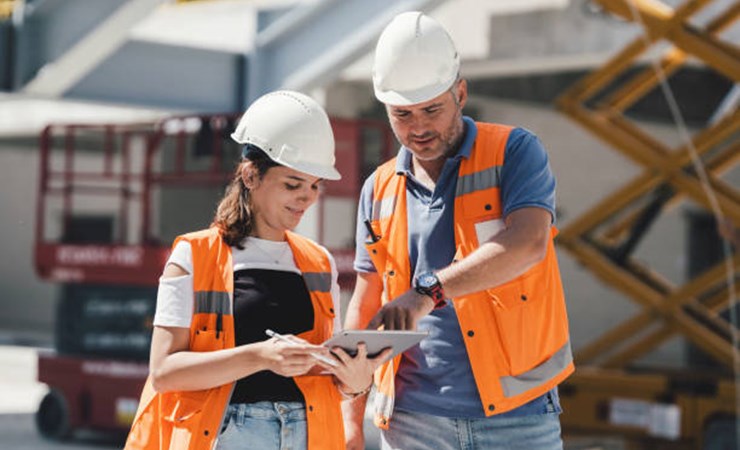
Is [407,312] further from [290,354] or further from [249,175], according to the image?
[249,175]

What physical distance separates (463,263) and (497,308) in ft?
0.64

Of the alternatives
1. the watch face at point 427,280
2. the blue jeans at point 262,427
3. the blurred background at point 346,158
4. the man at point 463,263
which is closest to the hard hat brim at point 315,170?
the man at point 463,263

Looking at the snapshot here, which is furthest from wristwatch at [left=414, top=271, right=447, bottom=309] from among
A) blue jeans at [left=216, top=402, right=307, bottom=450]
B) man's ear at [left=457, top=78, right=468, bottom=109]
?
man's ear at [left=457, top=78, right=468, bottom=109]

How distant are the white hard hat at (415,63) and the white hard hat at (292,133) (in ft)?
0.60

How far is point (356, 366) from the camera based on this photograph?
125 inches

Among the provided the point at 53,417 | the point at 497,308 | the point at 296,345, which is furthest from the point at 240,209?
the point at 53,417

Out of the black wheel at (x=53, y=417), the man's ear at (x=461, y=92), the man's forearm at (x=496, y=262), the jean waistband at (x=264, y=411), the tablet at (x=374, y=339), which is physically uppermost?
the man's ear at (x=461, y=92)

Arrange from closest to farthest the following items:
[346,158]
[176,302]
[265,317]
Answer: [176,302]
[265,317]
[346,158]

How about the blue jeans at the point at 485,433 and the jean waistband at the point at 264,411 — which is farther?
the blue jeans at the point at 485,433

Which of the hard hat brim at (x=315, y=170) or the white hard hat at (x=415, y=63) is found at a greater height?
the white hard hat at (x=415, y=63)

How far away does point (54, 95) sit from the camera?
941 centimetres

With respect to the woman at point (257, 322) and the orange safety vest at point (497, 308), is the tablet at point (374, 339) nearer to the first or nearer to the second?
the woman at point (257, 322)

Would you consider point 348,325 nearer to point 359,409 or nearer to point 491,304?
point 359,409

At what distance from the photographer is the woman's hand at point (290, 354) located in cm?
307
